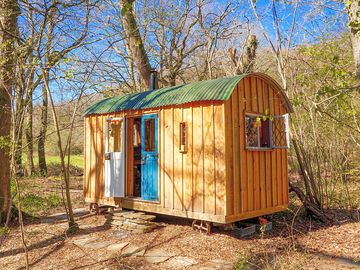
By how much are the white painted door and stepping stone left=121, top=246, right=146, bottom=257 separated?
2.00 metres

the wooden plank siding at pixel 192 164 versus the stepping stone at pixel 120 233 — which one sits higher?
the wooden plank siding at pixel 192 164

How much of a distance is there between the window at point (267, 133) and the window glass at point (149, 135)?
215 cm

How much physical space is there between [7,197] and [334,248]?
674 centimetres

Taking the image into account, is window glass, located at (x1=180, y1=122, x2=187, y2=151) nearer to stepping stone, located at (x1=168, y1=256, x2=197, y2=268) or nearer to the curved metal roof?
the curved metal roof

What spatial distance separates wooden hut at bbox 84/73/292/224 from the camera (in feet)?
19.7

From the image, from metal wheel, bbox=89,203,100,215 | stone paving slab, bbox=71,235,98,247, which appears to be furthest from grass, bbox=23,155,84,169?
stone paving slab, bbox=71,235,98,247

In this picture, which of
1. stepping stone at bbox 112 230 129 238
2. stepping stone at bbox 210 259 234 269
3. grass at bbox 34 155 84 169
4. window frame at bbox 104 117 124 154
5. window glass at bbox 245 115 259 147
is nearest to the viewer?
stepping stone at bbox 210 259 234 269

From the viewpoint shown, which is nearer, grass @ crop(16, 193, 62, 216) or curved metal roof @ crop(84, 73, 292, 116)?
curved metal roof @ crop(84, 73, 292, 116)

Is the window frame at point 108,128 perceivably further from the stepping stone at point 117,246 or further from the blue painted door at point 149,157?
the stepping stone at point 117,246

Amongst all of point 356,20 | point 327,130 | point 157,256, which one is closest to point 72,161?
point 327,130

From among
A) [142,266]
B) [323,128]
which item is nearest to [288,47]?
[323,128]

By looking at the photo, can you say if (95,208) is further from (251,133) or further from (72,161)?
(72,161)

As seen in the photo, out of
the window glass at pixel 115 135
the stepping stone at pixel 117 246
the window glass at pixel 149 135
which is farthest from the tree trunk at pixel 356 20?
the window glass at pixel 115 135

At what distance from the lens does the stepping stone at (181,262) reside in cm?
491
